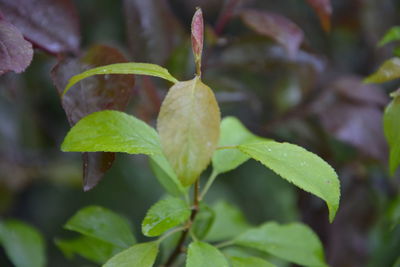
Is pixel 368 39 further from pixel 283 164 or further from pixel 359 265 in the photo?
pixel 283 164

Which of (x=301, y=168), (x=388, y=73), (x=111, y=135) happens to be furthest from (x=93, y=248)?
(x=388, y=73)

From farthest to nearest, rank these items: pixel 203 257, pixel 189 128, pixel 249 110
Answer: pixel 249 110 < pixel 203 257 < pixel 189 128

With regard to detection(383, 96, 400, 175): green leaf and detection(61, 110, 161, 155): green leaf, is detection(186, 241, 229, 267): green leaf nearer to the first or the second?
detection(61, 110, 161, 155): green leaf

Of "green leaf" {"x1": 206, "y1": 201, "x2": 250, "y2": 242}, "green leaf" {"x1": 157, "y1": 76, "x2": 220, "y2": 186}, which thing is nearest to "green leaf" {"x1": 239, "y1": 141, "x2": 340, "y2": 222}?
"green leaf" {"x1": 157, "y1": 76, "x2": 220, "y2": 186}

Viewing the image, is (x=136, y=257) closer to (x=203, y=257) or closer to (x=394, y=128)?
(x=203, y=257)

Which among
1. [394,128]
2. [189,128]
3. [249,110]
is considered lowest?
[249,110]
